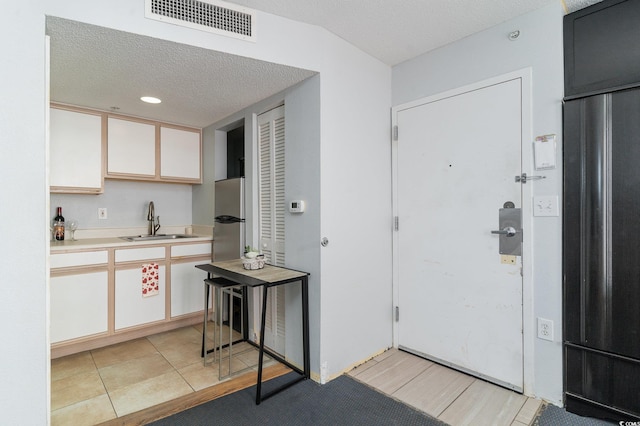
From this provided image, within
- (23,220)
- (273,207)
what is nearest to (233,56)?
(273,207)

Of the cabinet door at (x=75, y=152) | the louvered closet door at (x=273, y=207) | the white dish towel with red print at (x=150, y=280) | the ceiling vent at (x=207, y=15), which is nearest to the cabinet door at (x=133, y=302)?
the white dish towel with red print at (x=150, y=280)

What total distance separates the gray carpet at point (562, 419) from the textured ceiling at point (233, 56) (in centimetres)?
231

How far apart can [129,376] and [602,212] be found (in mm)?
3178

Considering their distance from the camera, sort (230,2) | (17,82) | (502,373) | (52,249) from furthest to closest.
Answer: (52,249) → (502,373) → (230,2) → (17,82)

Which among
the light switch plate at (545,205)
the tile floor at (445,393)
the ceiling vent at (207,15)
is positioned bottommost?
the tile floor at (445,393)

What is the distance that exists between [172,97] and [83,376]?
2.20 metres

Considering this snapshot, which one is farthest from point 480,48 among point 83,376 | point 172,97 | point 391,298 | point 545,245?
point 83,376

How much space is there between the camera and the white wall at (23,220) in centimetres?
141

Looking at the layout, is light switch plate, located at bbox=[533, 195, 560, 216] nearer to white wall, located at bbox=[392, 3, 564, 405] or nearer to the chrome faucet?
white wall, located at bbox=[392, 3, 564, 405]

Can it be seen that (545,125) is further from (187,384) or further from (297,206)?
(187,384)

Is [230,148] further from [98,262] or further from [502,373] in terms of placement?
[502,373]

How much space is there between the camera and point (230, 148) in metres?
3.55

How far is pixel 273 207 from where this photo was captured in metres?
2.70

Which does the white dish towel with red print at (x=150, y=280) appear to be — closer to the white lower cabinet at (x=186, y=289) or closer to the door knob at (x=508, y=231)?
the white lower cabinet at (x=186, y=289)
